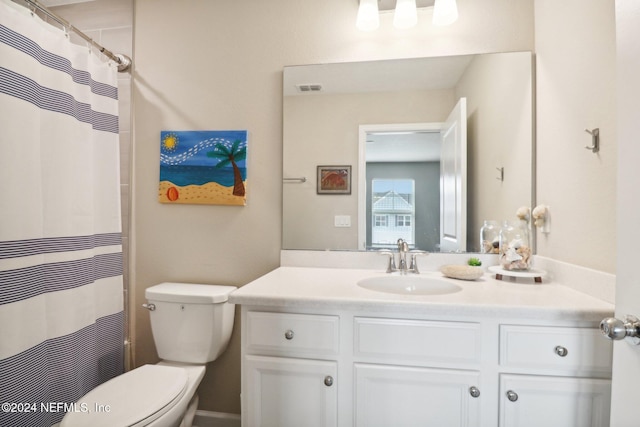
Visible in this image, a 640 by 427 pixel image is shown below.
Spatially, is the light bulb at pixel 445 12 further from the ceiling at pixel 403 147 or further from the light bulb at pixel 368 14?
the ceiling at pixel 403 147

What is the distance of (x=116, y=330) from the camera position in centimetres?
170

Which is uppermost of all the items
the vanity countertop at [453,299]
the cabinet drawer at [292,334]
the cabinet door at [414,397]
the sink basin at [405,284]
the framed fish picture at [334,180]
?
the framed fish picture at [334,180]

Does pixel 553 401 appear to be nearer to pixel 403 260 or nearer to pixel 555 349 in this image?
pixel 555 349

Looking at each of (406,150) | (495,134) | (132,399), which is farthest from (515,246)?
(132,399)

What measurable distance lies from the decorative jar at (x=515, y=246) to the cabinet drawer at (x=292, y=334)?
846 millimetres

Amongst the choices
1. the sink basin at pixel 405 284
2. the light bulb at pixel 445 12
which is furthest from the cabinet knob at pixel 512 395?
the light bulb at pixel 445 12

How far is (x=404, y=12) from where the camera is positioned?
1591 millimetres

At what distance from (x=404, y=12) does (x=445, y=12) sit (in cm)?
19

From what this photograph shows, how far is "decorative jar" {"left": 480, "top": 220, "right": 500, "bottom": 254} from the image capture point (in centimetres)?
158

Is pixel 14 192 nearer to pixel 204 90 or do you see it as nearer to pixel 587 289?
pixel 204 90

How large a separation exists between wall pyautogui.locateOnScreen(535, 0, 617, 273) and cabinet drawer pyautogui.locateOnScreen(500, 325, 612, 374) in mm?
254

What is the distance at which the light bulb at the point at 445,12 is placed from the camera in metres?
1.56

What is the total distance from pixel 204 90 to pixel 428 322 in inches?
65.1

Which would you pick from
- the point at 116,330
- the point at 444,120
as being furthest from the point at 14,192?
the point at 444,120
